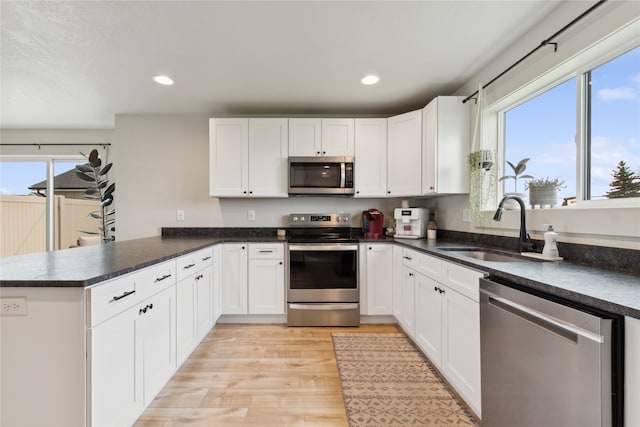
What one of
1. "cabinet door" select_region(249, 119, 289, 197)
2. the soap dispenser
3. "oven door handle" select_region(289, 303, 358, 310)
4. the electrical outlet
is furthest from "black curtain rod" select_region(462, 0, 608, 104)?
the electrical outlet

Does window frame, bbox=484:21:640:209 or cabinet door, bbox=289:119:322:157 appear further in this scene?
cabinet door, bbox=289:119:322:157

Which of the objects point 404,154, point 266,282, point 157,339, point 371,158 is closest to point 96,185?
point 266,282

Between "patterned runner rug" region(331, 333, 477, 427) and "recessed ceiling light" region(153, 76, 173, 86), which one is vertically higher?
"recessed ceiling light" region(153, 76, 173, 86)

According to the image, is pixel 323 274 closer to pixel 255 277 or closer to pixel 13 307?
pixel 255 277

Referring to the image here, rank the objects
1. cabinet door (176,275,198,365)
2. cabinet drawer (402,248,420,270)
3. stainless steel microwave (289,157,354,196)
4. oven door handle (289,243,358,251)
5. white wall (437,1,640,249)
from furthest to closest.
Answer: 1. stainless steel microwave (289,157,354,196)
2. oven door handle (289,243,358,251)
3. cabinet drawer (402,248,420,270)
4. cabinet door (176,275,198,365)
5. white wall (437,1,640,249)

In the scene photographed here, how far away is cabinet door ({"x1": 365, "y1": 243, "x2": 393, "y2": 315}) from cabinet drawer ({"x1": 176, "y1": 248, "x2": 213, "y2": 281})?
1.54 metres

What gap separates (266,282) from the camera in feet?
A: 9.43

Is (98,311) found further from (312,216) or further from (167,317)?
(312,216)

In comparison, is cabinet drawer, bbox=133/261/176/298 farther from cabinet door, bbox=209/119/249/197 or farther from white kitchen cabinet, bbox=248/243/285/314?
cabinet door, bbox=209/119/249/197

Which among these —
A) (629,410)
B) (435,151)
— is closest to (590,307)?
(629,410)

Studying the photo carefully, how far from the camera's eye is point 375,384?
1.88 m

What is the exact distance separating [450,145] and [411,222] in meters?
0.88

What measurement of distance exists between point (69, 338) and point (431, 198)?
324 centimetres

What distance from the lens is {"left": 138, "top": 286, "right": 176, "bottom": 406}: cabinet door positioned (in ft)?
4.68
